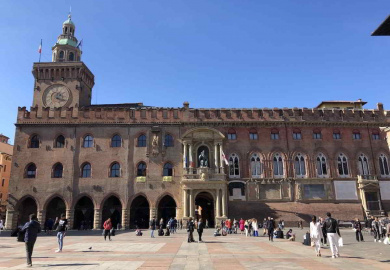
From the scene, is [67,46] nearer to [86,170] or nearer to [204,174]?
[86,170]

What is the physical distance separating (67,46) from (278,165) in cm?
3571

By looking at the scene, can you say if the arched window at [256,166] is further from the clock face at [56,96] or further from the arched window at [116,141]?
the clock face at [56,96]

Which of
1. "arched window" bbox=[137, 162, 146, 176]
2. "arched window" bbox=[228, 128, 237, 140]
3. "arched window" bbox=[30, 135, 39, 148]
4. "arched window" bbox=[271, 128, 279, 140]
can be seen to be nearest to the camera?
"arched window" bbox=[137, 162, 146, 176]

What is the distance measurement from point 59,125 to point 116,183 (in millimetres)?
11173

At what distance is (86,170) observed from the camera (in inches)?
1642

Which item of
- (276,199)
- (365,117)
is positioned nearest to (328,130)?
(365,117)

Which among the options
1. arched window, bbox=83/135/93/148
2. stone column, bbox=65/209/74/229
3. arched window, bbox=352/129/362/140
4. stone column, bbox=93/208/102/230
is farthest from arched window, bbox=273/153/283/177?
stone column, bbox=65/209/74/229

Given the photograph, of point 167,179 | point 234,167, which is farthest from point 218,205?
point 167,179

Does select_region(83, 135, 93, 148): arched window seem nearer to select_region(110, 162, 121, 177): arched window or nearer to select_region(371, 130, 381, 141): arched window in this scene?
select_region(110, 162, 121, 177): arched window

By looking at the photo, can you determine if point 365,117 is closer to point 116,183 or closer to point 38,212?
point 116,183

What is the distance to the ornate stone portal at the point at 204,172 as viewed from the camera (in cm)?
3912

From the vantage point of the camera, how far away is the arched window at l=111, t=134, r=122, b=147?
42531 mm

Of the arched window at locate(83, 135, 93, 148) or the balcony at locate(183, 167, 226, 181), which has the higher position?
the arched window at locate(83, 135, 93, 148)

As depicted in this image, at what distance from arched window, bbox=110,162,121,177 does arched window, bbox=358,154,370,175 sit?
3172 cm
